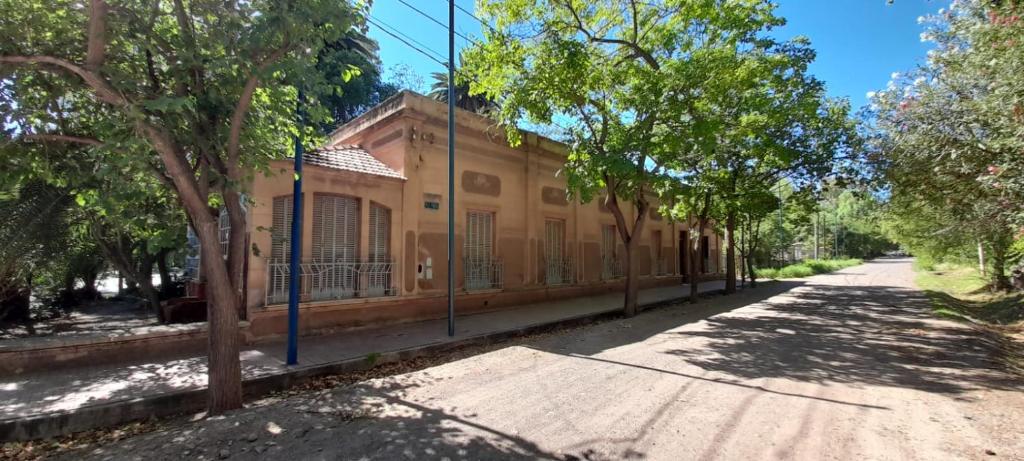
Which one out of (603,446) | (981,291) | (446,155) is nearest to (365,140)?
(446,155)

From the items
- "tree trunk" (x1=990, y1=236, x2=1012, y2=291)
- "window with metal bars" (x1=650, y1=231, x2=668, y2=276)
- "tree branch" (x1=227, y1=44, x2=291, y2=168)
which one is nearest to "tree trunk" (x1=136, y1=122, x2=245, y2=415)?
"tree branch" (x1=227, y1=44, x2=291, y2=168)

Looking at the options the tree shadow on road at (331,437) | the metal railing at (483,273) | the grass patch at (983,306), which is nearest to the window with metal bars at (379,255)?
the metal railing at (483,273)

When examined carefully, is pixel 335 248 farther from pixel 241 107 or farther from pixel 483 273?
pixel 241 107

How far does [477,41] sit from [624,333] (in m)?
7.40

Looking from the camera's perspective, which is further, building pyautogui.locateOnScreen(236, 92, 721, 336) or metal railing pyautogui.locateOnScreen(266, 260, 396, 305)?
building pyautogui.locateOnScreen(236, 92, 721, 336)

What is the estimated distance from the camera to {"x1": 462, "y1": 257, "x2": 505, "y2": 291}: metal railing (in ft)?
38.0

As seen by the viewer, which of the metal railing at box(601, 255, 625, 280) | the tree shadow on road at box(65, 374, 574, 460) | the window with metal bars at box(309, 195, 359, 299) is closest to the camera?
the tree shadow on road at box(65, 374, 574, 460)

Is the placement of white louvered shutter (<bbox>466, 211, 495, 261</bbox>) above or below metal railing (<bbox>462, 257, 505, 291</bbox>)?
above

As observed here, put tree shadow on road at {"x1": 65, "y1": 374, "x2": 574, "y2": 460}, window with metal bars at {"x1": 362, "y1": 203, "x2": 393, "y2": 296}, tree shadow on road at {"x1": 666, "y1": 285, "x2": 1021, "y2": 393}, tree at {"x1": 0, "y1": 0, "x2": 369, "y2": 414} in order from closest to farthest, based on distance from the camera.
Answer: tree shadow on road at {"x1": 65, "y1": 374, "x2": 574, "y2": 460} < tree at {"x1": 0, "y1": 0, "x2": 369, "y2": 414} < tree shadow on road at {"x1": 666, "y1": 285, "x2": 1021, "y2": 393} < window with metal bars at {"x1": 362, "y1": 203, "x2": 393, "y2": 296}

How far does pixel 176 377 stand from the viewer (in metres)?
5.94

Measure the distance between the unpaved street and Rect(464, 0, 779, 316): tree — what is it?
4535mm

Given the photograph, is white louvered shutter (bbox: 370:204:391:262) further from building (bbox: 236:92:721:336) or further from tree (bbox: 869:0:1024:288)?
tree (bbox: 869:0:1024:288)

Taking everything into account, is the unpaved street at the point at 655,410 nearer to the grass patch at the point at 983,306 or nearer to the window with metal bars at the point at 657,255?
the grass patch at the point at 983,306

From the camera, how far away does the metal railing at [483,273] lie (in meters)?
11.6
